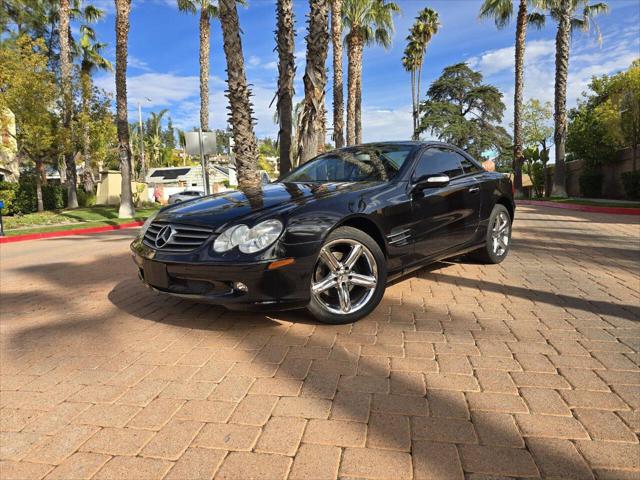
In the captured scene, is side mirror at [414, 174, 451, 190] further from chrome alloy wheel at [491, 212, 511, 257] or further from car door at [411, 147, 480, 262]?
chrome alloy wheel at [491, 212, 511, 257]

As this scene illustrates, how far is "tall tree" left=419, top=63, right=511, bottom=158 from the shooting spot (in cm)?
4162

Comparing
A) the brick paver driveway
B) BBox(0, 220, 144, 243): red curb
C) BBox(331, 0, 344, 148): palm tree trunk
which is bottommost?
the brick paver driveway

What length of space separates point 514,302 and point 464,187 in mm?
1344

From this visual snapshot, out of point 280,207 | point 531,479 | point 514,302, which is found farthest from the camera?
point 514,302

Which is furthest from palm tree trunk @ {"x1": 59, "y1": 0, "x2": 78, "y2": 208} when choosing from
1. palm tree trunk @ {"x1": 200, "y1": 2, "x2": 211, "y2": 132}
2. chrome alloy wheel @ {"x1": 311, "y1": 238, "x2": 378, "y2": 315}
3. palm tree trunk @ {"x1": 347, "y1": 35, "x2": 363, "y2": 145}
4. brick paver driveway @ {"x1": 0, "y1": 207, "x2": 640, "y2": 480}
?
chrome alloy wheel @ {"x1": 311, "y1": 238, "x2": 378, "y2": 315}

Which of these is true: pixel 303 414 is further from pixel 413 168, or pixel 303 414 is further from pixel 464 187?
pixel 464 187

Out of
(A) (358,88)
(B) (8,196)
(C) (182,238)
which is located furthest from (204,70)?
(C) (182,238)

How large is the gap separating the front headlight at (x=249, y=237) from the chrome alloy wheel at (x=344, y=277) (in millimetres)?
391

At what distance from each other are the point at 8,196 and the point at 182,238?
18995mm

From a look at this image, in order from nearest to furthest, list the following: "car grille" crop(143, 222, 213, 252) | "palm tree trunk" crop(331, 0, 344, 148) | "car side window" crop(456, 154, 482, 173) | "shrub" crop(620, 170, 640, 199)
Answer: "car grille" crop(143, 222, 213, 252) < "car side window" crop(456, 154, 482, 173) < "shrub" crop(620, 170, 640, 199) < "palm tree trunk" crop(331, 0, 344, 148)

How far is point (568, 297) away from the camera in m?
4.04

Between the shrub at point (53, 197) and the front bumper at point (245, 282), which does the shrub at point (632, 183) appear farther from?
the shrub at point (53, 197)

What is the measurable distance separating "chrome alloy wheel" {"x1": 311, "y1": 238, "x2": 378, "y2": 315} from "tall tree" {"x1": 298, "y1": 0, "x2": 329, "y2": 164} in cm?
666

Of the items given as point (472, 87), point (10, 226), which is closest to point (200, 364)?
point (10, 226)
